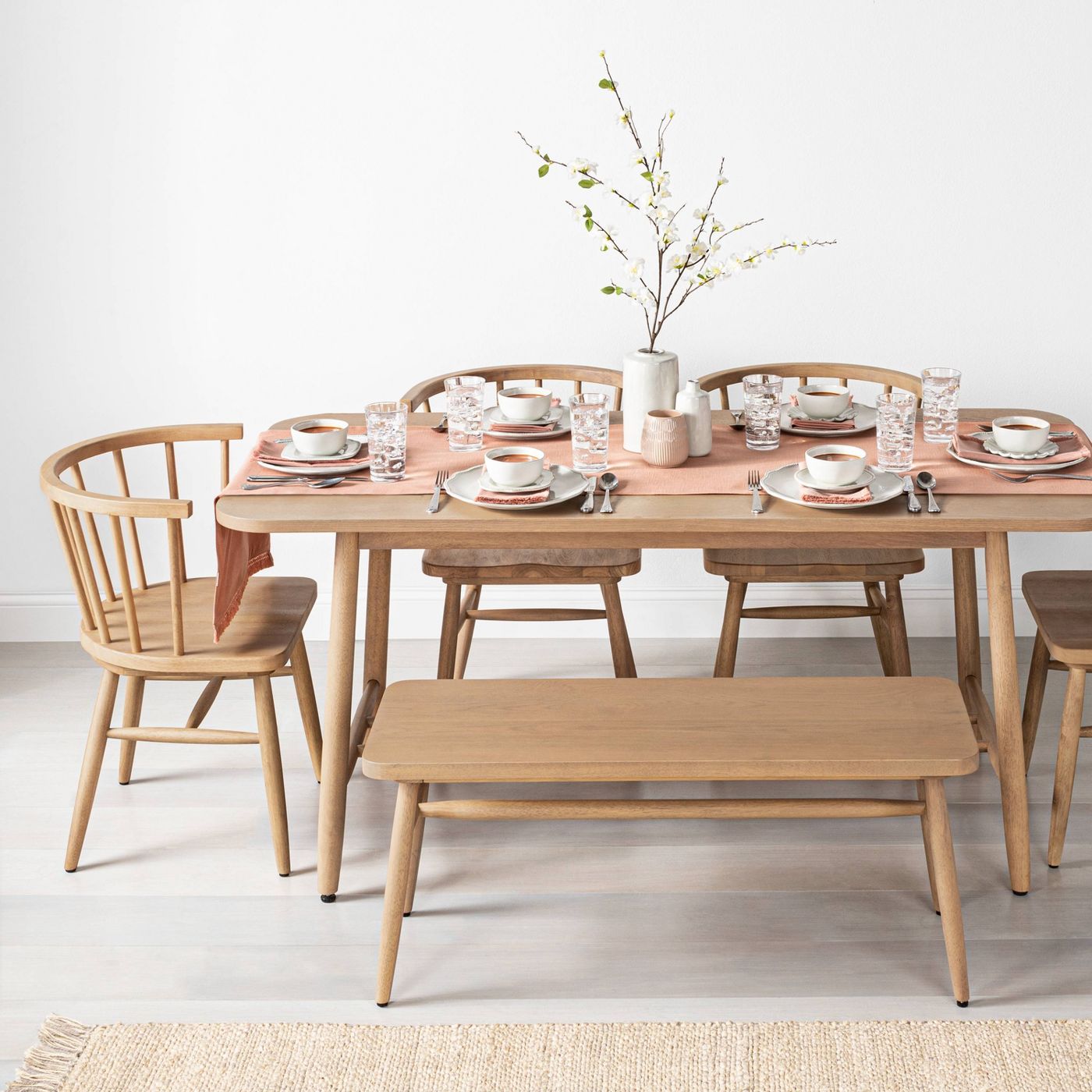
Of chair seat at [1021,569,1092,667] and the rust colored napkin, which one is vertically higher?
the rust colored napkin

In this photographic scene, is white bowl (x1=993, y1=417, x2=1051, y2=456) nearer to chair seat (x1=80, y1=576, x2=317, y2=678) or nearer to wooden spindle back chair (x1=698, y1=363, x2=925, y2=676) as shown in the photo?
wooden spindle back chair (x1=698, y1=363, x2=925, y2=676)

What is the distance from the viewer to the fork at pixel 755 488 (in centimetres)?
213

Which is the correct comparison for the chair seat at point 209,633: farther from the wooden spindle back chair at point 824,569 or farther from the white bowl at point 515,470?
the wooden spindle back chair at point 824,569

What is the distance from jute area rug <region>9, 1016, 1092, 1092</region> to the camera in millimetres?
1875

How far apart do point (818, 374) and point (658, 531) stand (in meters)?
1.15

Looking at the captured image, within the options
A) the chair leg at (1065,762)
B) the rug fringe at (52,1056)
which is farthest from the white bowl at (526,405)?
the rug fringe at (52,1056)

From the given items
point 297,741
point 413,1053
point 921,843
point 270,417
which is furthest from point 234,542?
point 921,843

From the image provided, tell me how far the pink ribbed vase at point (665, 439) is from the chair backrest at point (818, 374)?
558mm

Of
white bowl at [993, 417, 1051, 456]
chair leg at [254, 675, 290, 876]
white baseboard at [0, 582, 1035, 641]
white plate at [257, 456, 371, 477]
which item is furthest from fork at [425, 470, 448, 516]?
white baseboard at [0, 582, 1035, 641]

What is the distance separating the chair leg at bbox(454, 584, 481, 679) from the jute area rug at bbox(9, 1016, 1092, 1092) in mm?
1212

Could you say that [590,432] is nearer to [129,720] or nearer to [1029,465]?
[1029,465]

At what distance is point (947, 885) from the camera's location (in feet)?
6.50

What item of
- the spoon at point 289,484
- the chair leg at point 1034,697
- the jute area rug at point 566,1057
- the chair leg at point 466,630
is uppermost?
the spoon at point 289,484

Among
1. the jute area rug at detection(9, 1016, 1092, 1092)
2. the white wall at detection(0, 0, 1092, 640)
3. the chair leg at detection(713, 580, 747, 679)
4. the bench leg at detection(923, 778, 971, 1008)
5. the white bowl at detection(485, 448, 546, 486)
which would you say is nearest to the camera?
the jute area rug at detection(9, 1016, 1092, 1092)
